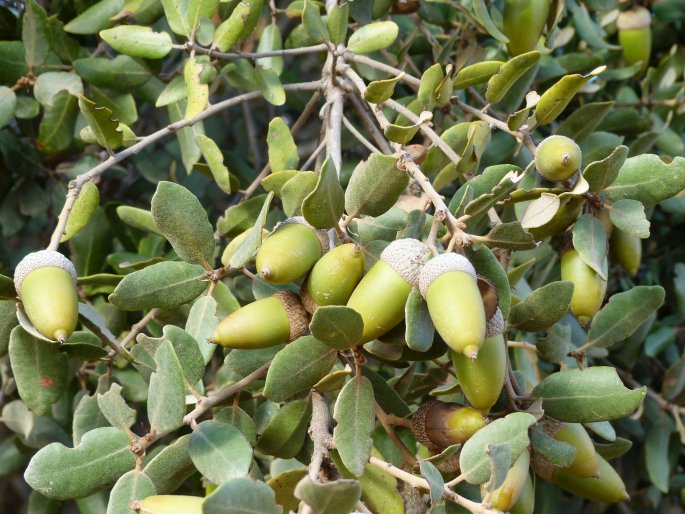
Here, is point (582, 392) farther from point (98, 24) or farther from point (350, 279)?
point (98, 24)

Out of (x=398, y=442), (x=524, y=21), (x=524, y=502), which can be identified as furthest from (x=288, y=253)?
(x=524, y=21)

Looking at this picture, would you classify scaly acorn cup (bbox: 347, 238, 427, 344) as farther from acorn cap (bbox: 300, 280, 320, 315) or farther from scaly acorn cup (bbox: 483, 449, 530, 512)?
scaly acorn cup (bbox: 483, 449, 530, 512)

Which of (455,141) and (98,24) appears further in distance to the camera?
(98,24)

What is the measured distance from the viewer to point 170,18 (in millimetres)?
1308

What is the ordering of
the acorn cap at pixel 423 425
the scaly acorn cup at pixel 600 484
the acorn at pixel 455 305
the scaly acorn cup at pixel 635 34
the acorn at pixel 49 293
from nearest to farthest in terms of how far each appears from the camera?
the acorn at pixel 455 305 < the acorn at pixel 49 293 < the acorn cap at pixel 423 425 < the scaly acorn cup at pixel 600 484 < the scaly acorn cup at pixel 635 34

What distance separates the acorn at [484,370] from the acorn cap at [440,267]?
9 centimetres

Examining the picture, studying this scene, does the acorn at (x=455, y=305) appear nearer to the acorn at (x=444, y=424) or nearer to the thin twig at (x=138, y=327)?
the acorn at (x=444, y=424)

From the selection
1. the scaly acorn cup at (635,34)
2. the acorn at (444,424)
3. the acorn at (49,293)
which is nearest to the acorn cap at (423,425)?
the acorn at (444,424)

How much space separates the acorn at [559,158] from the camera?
96cm

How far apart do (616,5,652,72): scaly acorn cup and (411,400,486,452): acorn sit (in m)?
1.37

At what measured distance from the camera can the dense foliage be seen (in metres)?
0.87

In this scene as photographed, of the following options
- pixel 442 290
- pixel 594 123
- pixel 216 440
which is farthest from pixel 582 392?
pixel 594 123

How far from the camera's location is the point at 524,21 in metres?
1.44

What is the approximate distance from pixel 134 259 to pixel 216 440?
30.2 inches
